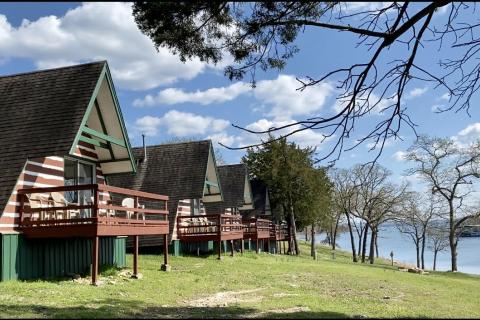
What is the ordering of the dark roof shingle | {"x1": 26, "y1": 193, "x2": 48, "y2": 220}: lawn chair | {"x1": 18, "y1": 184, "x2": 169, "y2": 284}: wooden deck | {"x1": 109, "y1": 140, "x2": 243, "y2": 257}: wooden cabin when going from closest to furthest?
1. {"x1": 18, "y1": 184, "x2": 169, "y2": 284}: wooden deck
2. {"x1": 26, "y1": 193, "x2": 48, "y2": 220}: lawn chair
3. {"x1": 109, "y1": 140, "x2": 243, "y2": 257}: wooden cabin
4. the dark roof shingle

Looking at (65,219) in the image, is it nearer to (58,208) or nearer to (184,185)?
(58,208)

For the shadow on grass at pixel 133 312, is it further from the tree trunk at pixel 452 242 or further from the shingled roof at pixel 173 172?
the tree trunk at pixel 452 242

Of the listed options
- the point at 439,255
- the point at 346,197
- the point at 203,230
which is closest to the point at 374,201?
the point at 346,197

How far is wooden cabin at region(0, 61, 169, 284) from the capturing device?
14242 mm

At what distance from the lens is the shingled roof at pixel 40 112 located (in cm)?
1467

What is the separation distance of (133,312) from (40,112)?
8193 millimetres

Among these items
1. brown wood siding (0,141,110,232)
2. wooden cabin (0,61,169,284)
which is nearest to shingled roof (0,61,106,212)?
wooden cabin (0,61,169,284)

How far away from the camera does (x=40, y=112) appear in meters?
16.0

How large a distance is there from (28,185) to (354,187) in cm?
4686

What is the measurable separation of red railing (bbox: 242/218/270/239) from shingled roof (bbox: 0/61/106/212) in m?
18.0

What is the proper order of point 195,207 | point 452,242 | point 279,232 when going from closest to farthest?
point 195,207, point 279,232, point 452,242

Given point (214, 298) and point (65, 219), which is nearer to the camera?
point (214, 298)

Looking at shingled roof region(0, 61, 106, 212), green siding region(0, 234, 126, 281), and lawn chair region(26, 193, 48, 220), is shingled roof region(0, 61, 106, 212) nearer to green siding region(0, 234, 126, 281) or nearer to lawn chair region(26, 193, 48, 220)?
lawn chair region(26, 193, 48, 220)

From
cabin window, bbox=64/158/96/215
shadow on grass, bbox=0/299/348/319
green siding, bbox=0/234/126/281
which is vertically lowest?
shadow on grass, bbox=0/299/348/319
